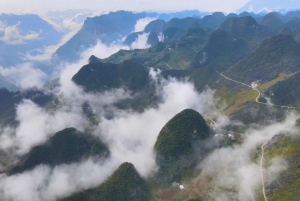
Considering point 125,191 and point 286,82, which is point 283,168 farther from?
point 286,82

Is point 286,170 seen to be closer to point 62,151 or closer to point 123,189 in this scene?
point 123,189

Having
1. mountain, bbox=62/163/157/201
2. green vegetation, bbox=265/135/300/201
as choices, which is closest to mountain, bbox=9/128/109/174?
mountain, bbox=62/163/157/201

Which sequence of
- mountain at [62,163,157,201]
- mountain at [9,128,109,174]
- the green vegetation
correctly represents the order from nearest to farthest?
the green vegetation
mountain at [62,163,157,201]
mountain at [9,128,109,174]

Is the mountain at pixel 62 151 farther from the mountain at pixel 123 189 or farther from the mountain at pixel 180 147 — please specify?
the mountain at pixel 180 147

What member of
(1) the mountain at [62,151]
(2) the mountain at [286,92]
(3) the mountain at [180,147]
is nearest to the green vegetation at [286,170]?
(3) the mountain at [180,147]

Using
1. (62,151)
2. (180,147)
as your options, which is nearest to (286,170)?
(180,147)

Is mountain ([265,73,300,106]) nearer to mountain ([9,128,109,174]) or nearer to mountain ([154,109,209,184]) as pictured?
mountain ([154,109,209,184])

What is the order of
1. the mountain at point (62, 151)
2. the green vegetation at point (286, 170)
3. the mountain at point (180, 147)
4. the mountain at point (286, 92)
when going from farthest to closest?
the mountain at point (286, 92) → the mountain at point (62, 151) → the mountain at point (180, 147) → the green vegetation at point (286, 170)

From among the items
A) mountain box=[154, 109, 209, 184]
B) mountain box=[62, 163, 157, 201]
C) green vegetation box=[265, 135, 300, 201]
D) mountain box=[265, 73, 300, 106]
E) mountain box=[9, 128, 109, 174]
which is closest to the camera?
green vegetation box=[265, 135, 300, 201]

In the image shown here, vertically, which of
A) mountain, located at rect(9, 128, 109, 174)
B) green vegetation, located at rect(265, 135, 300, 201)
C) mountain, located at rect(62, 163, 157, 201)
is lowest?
mountain, located at rect(9, 128, 109, 174)
